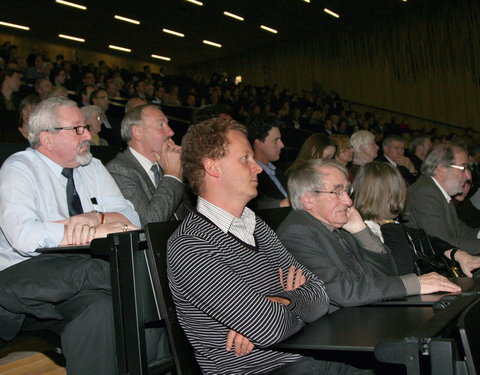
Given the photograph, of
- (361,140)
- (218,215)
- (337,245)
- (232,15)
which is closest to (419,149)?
(361,140)

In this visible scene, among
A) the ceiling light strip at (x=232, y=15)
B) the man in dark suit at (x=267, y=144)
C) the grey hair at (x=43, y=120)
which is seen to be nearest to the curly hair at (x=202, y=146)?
the grey hair at (x=43, y=120)

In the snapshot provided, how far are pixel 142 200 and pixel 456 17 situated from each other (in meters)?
12.7


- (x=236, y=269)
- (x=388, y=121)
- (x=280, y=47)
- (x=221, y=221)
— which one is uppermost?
(x=280, y=47)

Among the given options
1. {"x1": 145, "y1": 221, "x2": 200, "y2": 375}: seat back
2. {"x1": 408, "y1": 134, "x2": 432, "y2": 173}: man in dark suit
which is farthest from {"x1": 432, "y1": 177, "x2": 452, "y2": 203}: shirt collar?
{"x1": 408, "y1": 134, "x2": 432, "y2": 173}: man in dark suit

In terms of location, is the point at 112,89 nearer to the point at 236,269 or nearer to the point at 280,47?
the point at 236,269

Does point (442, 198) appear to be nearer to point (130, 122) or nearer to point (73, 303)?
point (130, 122)

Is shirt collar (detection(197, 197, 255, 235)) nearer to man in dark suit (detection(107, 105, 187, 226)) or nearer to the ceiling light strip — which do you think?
man in dark suit (detection(107, 105, 187, 226))

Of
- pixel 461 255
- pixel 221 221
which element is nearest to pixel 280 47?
pixel 461 255

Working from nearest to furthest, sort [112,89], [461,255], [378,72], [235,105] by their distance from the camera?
1. [461,255]
2. [112,89]
3. [235,105]
4. [378,72]

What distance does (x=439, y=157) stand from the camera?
3832 millimetres

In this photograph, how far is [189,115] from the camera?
9477mm

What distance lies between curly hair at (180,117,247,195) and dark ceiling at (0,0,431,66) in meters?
11.1

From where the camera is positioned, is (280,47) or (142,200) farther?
(280,47)

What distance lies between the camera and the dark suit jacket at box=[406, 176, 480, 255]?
353 cm
